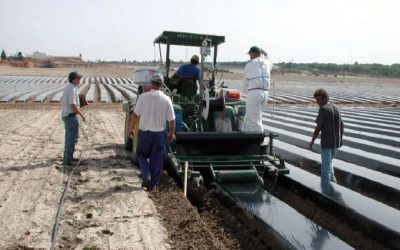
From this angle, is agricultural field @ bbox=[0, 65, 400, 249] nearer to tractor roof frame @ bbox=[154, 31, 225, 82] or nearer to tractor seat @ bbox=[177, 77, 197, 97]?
tractor seat @ bbox=[177, 77, 197, 97]

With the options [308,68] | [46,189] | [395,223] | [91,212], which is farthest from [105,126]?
[308,68]

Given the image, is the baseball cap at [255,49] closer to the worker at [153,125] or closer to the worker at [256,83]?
the worker at [256,83]

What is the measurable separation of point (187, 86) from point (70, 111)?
1.83 metres

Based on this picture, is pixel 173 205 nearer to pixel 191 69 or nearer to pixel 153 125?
pixel 153 125

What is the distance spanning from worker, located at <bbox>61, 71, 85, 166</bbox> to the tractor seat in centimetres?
154

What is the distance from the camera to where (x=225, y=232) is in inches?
169

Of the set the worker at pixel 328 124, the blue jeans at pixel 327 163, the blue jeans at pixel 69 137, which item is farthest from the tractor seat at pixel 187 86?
the blue jeans at pixel 327 163

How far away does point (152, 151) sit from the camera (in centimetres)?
538

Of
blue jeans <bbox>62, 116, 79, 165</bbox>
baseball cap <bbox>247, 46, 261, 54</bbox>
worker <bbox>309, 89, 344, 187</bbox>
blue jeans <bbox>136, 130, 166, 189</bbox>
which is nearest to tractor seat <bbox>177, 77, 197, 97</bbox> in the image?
baseball cap <bbox>247, 46, 261, 54</bbox>

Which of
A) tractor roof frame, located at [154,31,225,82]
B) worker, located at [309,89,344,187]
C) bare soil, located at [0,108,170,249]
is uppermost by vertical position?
tractor roof frame, located at [154,31,225,82]

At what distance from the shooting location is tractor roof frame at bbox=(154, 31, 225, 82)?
693 centimetres

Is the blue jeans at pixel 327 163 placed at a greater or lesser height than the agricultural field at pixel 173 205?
greater

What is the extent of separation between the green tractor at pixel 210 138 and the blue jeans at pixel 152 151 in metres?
0.24

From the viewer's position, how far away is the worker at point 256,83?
227 inches
